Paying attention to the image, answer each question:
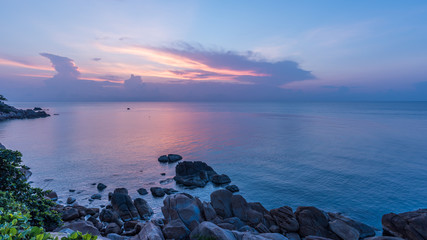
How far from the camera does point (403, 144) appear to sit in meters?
57.1

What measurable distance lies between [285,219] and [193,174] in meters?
18.1

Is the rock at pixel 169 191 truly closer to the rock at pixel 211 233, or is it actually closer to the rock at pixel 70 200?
the rock at pixel 70 200

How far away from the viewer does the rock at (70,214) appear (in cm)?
2042

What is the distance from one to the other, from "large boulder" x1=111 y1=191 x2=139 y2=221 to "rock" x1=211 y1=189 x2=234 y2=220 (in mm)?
8455

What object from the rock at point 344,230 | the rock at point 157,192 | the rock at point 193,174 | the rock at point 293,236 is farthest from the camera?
the rock at point 193,174

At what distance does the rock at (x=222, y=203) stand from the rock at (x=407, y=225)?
1445cm

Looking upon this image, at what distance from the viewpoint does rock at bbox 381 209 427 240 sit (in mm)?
17406

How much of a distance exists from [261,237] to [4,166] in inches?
611

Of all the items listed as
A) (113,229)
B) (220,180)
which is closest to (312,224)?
(220,180)

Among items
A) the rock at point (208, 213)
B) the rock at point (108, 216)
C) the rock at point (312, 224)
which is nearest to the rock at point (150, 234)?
the rock at point (208, 213)

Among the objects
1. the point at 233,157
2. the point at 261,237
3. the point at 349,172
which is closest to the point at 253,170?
the point at 233,157

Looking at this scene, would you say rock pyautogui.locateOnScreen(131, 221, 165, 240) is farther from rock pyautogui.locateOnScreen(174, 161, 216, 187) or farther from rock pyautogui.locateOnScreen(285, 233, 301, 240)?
rock pyautogui.locateOnScreen(174, 161, 216, 187)

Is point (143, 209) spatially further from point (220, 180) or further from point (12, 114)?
point (12, 114)

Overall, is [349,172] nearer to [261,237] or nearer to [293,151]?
[293,151]
